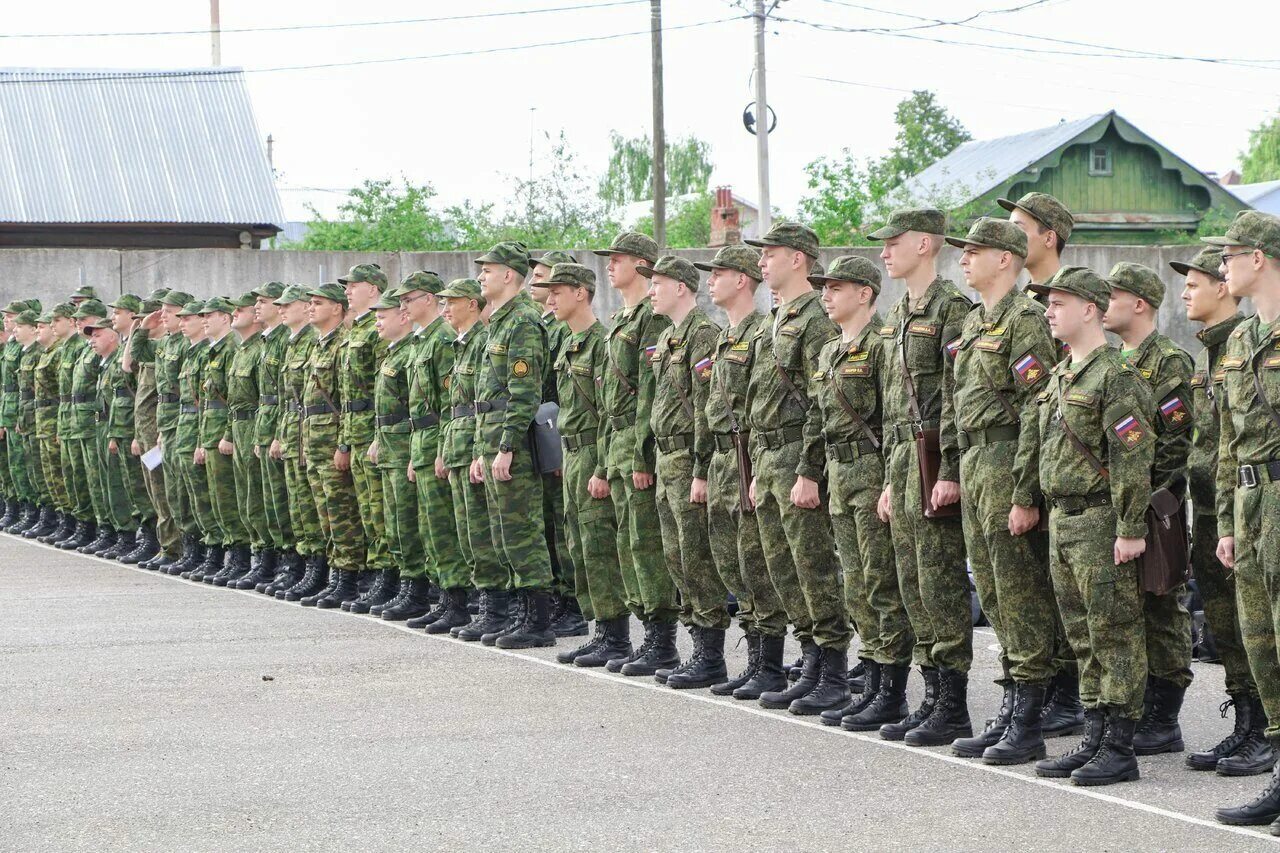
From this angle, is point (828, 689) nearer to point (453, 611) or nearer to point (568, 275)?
point (568, 275)

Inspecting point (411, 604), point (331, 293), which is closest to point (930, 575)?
point (411, 604)

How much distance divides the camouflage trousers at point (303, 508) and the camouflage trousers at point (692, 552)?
14.9ft

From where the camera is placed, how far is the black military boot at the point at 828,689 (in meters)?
8.34

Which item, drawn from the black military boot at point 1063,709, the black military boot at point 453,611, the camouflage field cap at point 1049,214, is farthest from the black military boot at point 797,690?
the black military boot at point 453,611

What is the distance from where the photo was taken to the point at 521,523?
422 inches

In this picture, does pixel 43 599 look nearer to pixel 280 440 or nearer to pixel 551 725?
pixel 280 440

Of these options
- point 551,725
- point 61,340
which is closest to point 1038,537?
point 551,725

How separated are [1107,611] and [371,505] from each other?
21.6ft

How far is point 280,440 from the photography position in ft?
44.1

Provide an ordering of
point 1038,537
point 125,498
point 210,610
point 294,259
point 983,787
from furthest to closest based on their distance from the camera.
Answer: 1. point 294,259
2. point 125,498
3. point 210,610
4. point 1038,537
5. point 983,787

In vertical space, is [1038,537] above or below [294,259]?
below

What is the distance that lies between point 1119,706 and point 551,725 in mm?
2493

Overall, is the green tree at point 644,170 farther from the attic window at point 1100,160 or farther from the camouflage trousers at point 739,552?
the camouflage trousers at point 739,552

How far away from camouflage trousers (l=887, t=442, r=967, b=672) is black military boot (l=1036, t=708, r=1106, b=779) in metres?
0.68
